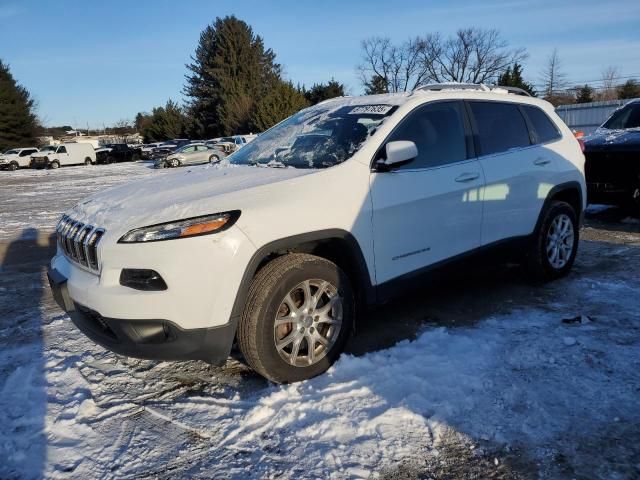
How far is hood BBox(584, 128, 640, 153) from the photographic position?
23.6 ft

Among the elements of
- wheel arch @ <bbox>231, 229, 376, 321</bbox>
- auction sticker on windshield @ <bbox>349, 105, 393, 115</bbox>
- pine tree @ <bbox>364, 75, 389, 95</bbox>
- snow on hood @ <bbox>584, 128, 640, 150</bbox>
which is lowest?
wheel arch @ <bbox>231, 229, 376, 321</bbox>

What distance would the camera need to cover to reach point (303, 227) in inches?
119

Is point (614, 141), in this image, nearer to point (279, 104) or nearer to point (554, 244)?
point (554, 244)

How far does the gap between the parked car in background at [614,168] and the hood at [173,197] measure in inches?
230

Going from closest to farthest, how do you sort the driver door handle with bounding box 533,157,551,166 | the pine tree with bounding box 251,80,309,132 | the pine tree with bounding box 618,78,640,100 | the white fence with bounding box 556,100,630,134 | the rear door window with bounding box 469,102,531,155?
the rear door window with bounding box 469,102,531,155 → the driver door handle with bounding box 533,157,551,166 → the white fence with bounding box 556,100,630,134 → the pine tree with bounding box 618,78,640,100 → the pine tree with bounding box 251,80,309,132

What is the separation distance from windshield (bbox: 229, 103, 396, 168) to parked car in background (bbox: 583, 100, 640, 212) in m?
5.03

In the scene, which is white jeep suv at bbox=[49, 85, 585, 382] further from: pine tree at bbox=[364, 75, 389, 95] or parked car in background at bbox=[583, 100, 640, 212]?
pine tree at bbox=[364, 75, 389, 95]

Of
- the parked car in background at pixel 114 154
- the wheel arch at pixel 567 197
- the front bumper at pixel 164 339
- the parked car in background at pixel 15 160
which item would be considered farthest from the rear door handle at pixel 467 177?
the parked car in background at pixel 114 154

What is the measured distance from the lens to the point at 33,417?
9.56 feet

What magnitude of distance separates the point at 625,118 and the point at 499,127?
568cm

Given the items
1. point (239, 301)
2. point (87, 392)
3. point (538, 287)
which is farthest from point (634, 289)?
point (87, 392)

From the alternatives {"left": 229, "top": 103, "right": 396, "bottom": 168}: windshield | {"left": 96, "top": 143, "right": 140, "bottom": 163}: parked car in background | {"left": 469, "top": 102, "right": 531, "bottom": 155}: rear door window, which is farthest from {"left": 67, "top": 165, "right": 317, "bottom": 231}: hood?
{"left": 96, "top": 143, "right": 140, "bottom": 163}: parked car in background

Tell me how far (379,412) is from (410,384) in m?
0.35

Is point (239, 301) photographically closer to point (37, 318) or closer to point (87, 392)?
point (87, 392)
